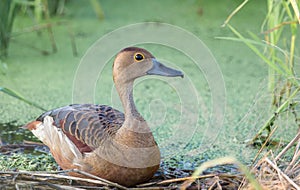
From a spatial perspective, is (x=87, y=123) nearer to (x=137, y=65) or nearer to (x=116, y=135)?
(x=116, y=135)

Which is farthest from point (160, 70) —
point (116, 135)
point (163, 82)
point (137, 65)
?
point (163, 82)

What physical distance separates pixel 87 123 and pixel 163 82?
1392 millimetres

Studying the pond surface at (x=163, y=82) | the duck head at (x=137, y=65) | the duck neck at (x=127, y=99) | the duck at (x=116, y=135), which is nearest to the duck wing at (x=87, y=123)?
the duck at (x=116, y=135)

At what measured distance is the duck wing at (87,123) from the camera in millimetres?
2734

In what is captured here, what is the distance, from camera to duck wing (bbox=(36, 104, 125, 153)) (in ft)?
8.97

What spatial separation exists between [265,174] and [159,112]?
1.33 m

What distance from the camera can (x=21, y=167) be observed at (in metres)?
2.94

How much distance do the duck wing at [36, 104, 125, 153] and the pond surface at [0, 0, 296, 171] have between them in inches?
16.5

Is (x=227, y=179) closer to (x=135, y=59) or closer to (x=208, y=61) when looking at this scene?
(x=135, y=59)

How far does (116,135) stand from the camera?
271 centimetres

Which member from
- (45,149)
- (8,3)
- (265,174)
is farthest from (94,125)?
(8,3)

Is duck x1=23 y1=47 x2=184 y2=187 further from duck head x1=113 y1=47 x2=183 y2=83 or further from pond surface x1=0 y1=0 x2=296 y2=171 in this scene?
pond surface x1=0 y1=0 x2=296 y2=171

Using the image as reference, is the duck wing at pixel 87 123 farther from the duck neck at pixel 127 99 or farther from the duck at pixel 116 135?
the duck neck at pixel 127 99

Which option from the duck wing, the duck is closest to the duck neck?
the duck
